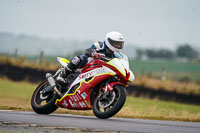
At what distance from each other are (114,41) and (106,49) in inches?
11.8

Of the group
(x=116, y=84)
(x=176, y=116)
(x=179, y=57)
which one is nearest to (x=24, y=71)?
(x=176, y=116)

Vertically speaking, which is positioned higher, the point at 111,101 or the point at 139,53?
the point at 111,101

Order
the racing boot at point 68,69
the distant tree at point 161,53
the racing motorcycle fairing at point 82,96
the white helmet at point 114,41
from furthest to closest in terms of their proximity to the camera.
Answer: the distant tree at point 161,53, the racing boot at point 68,69, the white helmet at point 114,41, the racing motorcycle fairing at point 82,96

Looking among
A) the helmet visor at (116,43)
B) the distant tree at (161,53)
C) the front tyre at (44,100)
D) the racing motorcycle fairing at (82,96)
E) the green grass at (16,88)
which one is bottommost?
the distant tree at (161,53)

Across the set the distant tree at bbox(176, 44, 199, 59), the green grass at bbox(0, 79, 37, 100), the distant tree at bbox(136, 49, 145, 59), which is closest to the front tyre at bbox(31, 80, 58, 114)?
the green grass at bbox(0, 79, 37, 100)

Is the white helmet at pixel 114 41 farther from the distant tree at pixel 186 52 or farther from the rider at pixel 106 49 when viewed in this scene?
the distant tree at pixel 186 52

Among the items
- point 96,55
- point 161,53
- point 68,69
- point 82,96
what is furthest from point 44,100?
point 161,53

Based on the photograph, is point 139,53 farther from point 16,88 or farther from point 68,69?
point 68,69

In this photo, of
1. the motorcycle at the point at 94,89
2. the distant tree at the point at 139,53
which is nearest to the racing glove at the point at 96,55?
the motorcycle at the point at 94,89

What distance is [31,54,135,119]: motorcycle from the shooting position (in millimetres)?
8797

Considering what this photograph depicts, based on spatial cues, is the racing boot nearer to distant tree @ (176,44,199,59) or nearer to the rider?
the rider

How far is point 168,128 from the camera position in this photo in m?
7.78

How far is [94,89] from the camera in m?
9.33

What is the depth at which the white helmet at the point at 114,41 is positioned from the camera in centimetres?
944
